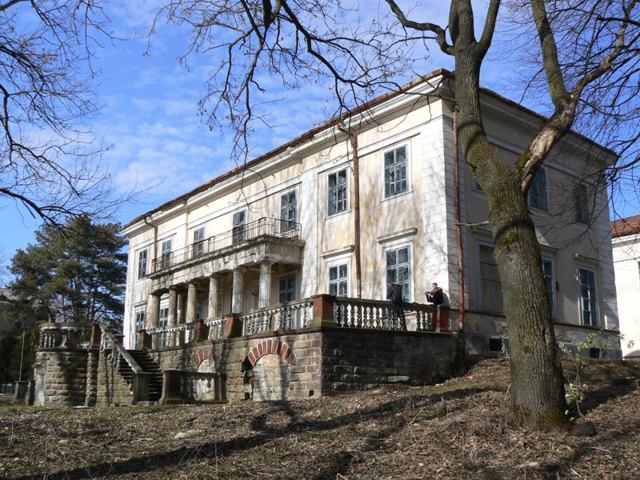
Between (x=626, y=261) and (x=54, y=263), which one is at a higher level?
(x=54, y=263)

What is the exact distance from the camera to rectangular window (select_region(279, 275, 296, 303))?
24.5 m

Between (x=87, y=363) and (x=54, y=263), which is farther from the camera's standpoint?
(x=54, y=263)

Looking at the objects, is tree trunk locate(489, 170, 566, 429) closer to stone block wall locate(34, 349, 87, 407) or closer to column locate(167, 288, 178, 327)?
stone block wall locate(34, 349, 87, 407)

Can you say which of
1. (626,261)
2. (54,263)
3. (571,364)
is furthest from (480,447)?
(54,263)

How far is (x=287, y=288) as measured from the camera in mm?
24906

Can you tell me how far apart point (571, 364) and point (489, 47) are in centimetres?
992

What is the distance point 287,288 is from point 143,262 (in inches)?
534

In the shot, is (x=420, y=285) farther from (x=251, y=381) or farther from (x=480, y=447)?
(x=480, y=447)

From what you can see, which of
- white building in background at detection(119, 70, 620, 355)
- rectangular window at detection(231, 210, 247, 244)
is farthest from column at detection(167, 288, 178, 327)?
rectangular window at detection(231, 210, 247, 244)

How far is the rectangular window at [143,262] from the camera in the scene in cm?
3547

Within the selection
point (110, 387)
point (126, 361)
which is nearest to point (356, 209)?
point (126, 361)

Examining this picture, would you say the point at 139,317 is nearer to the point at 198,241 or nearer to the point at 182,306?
the point at 182,306

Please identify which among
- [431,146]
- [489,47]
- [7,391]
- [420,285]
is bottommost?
[7,391]

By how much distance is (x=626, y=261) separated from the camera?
110 ft
